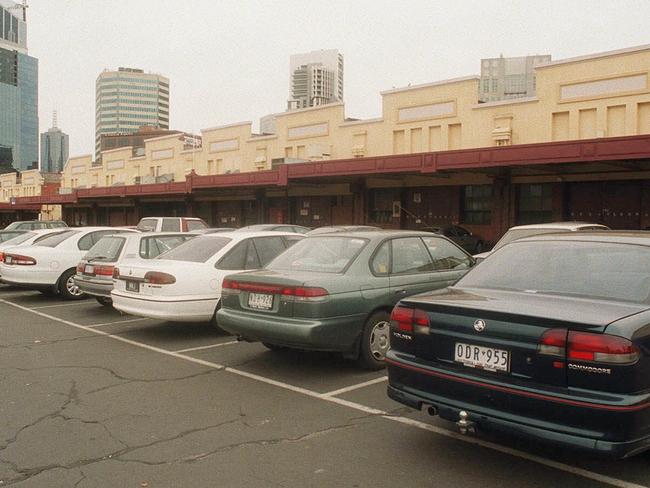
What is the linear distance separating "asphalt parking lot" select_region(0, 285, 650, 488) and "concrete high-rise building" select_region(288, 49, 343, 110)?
16970cm

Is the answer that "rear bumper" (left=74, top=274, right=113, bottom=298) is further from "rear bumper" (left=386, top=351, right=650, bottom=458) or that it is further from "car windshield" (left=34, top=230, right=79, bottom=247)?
"rear bumper" (left=386, top=351, right=650, bottom=458)

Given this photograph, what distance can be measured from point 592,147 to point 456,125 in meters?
9.26

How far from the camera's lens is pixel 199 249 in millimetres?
8742

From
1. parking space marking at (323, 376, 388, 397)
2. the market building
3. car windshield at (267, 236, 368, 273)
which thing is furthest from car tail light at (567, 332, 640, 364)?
the market building

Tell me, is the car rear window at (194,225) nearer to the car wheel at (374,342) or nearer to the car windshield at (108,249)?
the car windshield at (108,249)

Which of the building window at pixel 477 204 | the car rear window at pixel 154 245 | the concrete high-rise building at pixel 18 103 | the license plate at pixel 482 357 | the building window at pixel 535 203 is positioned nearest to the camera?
the license plate at pixel 482 357

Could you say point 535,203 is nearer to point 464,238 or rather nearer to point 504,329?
point 464,238

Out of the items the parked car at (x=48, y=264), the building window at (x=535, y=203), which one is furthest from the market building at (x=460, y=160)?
the parked car at (x=48, y=264)

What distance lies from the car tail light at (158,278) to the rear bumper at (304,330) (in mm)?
1886

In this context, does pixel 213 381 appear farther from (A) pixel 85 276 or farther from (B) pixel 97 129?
(B) pixel 97 129

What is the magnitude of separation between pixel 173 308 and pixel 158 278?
1.56ft

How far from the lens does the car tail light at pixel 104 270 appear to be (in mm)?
10172

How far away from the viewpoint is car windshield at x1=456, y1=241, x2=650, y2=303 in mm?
4031

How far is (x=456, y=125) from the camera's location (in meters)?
25.0
